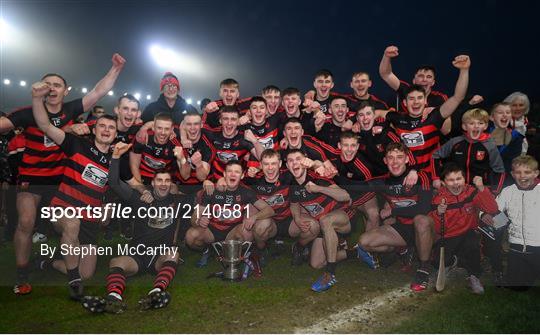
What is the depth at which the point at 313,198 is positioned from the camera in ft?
17.4

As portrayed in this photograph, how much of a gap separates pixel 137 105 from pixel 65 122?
0.97 meters

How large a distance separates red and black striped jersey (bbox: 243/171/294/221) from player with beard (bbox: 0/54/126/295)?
249 centimetres

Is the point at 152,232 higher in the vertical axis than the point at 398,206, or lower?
lower

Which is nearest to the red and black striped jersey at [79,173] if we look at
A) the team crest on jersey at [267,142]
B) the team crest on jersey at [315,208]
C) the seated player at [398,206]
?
the team crest on jersey at [267,142]

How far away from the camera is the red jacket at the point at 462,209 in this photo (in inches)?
188

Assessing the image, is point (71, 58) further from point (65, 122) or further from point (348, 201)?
point (348, 201)

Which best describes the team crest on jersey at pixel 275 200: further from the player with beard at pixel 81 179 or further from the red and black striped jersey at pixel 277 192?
the player with beard at pixel 81 179

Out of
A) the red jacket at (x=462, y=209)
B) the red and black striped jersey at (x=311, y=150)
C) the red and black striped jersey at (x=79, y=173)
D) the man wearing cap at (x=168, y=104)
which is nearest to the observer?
the red and black striped jersey at (x=79, y=173)

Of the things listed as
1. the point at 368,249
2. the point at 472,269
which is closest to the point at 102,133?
the point at 368,249

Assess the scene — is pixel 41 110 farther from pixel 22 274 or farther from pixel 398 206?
pixel 398 206

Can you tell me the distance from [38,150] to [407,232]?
490 centimetres

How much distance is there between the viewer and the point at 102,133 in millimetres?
4633

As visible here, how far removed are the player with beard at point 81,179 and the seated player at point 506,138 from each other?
5.11m

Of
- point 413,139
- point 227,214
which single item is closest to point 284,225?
point 227,214
